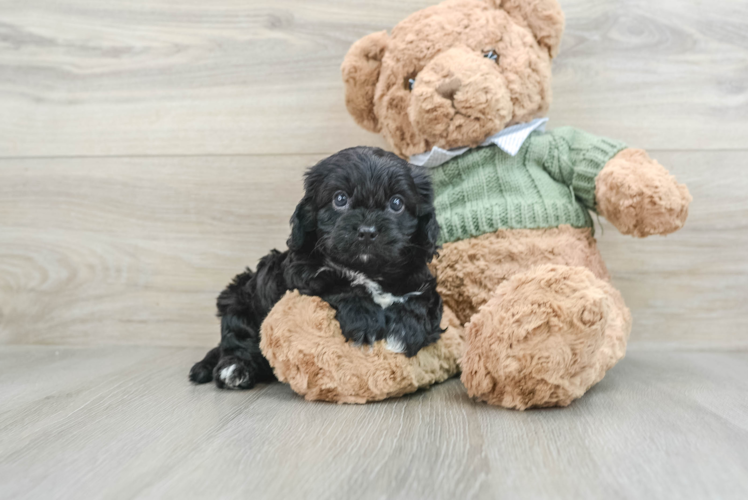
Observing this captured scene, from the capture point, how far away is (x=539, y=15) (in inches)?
44.5

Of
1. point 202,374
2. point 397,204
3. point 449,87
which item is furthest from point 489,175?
point 202,374

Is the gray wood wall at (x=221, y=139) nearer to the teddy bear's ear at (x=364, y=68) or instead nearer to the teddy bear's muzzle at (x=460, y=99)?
the teddy bear's ear at (x=364, y=68)

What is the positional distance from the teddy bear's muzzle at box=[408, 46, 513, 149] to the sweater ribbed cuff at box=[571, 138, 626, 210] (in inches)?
6.8

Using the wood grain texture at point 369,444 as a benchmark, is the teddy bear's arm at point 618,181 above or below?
above

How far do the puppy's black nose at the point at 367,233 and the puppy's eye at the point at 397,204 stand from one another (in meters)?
0.07

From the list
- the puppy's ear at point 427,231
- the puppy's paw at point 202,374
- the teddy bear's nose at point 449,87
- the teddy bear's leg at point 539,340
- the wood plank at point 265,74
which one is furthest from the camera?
the wood plank at point 265,74

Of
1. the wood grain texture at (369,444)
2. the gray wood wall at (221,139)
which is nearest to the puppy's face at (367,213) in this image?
the wood grain texture at (369,444)

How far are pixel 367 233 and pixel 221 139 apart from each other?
2.74ft

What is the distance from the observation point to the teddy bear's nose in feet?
3.35

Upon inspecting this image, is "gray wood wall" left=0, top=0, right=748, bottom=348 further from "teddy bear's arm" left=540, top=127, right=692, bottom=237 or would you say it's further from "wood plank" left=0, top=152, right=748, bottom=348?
"teddy bear's arm" left=540, top=127, right=692, bottom=237

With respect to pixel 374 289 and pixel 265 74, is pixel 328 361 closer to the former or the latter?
pixel 374 289

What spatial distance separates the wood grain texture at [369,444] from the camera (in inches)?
24.1

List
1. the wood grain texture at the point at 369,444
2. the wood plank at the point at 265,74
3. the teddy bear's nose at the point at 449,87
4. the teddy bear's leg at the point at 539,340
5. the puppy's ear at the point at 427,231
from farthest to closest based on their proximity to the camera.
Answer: the wood plank at the point at 265,74
the teddy bear's nose at the point at 449,87
the puppy's ear at the point at 427,231
the teddy bear's leg at the point at 539,340
the wood grain texture at the point at 369,444

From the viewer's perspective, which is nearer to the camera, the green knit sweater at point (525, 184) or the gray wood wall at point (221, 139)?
the green knit sweater at point (525, 184)
